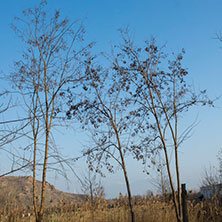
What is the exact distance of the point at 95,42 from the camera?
6.50 m

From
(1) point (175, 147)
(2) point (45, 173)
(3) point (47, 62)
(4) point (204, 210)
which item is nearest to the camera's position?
(2) point (45, 173)

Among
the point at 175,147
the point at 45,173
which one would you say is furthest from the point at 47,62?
the point at 175,147

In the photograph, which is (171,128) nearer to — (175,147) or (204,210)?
(175,147)

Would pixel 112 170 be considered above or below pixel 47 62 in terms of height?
below

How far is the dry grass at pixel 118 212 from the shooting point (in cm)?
756

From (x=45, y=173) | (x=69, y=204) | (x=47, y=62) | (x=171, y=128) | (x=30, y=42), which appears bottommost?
(x=69, y=204)

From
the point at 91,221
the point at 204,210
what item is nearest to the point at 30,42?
the point at 91,221

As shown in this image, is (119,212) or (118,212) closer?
(118,212)

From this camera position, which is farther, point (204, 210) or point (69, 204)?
point (204, 210)

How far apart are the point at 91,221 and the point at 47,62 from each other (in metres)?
4.83

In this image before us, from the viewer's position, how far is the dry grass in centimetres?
756

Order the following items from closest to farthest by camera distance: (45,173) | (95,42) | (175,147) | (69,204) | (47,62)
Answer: (45,173) < (47,62) < (95,42) < (175,147) < (69,204)

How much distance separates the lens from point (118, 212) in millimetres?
9148

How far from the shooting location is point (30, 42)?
6.09 metres
